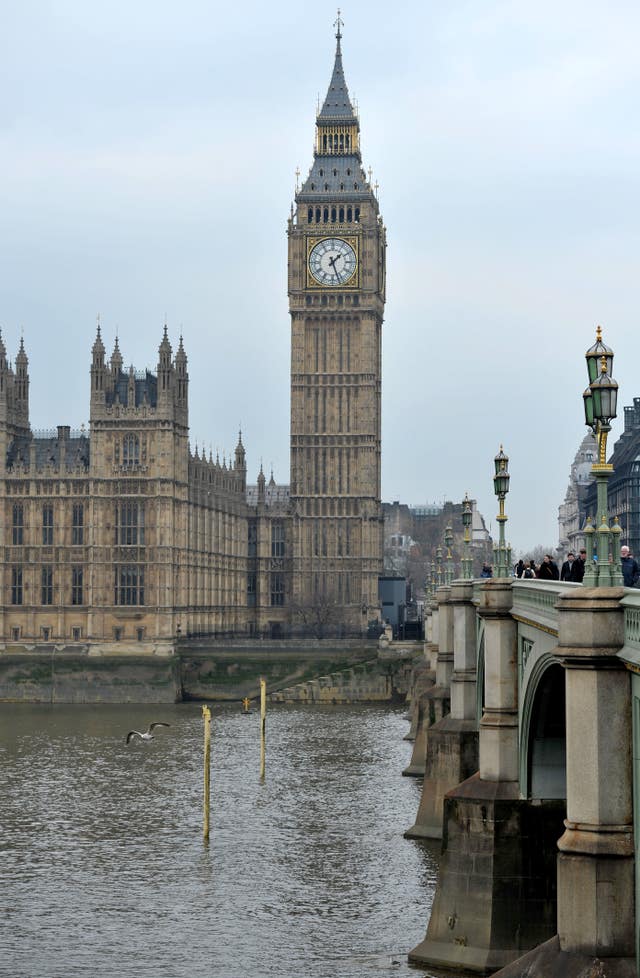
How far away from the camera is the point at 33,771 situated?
64.4 m

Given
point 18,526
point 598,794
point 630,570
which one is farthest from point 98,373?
point 598,794

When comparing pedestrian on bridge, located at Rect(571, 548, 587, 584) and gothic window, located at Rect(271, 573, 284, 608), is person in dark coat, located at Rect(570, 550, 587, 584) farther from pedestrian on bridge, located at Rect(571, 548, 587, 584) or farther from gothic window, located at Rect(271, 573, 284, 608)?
gothic window, located at Rect(271, 573, 284, 608)

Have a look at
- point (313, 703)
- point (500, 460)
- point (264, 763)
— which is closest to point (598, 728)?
point (500, 460)

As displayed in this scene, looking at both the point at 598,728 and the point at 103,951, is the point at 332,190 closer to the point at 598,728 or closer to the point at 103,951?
the point at 103,951

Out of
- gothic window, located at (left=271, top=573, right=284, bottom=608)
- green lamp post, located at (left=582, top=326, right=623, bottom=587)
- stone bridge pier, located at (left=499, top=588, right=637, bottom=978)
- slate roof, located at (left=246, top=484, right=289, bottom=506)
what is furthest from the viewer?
slate roof, located at (left=246, top=484, right=289, bottom=506)

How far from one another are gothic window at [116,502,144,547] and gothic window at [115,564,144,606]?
5.61 feet

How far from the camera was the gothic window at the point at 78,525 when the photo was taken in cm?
10931

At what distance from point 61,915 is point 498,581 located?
45.0 feet

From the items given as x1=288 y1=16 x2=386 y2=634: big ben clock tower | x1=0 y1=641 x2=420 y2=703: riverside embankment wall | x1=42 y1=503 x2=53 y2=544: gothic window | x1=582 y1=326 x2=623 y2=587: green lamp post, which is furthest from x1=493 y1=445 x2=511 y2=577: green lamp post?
x1=288 y1=16 x2=386 y2=634: big ben clock tower

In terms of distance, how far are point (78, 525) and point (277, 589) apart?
29.9 m

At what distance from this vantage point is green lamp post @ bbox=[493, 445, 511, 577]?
103ft

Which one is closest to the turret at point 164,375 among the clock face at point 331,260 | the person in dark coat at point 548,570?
the clock face at point 331,260

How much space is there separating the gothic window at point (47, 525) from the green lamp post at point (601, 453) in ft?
301

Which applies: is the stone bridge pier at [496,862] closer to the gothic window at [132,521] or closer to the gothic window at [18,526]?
the gothic window at [132,521]
